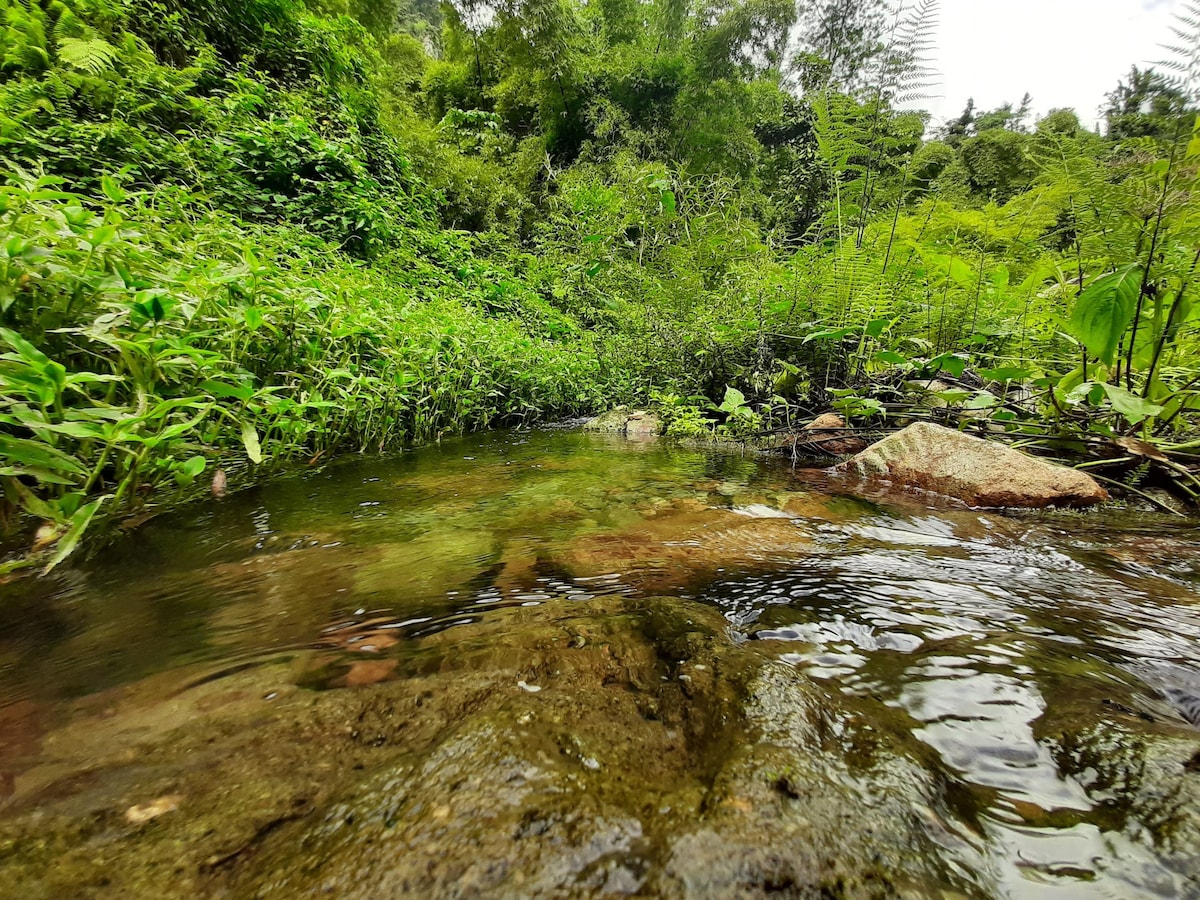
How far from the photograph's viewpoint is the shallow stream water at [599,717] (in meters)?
0.57

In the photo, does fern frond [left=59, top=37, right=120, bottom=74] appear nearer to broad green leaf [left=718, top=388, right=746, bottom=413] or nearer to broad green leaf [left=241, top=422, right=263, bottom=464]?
broad green leaf [left=241, top=422, right=263, bottom=464]

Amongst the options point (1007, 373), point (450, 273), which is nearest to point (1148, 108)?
point (1007, 373)

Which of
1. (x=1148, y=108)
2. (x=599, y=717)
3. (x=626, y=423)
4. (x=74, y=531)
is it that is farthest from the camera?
(x=626, y=423)

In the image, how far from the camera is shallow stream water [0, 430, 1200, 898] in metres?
0.57

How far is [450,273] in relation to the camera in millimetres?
7363

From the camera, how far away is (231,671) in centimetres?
101

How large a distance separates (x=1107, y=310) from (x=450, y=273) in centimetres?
717

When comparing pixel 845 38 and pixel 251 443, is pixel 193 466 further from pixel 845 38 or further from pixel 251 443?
pixel 845 38

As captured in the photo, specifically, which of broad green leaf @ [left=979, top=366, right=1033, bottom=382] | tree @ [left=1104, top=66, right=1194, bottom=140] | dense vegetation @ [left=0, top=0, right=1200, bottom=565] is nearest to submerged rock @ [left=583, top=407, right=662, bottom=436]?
dense vegetation @ [left=0, top=0, right=1200, bottom=565]

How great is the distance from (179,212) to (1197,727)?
15.9 feet

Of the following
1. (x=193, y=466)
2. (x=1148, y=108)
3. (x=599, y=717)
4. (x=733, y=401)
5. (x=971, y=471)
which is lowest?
(x=971, y=471)

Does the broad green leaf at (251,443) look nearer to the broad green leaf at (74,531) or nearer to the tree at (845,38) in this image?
the broad green leaf at (74,531)

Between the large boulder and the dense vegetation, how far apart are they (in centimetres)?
25

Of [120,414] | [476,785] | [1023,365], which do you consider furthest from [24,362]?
[1023,365]
